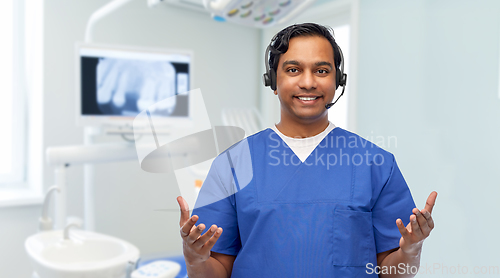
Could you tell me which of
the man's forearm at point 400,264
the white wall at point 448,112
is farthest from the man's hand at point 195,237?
the white wall at point 448,112

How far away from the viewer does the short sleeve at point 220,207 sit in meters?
0.77

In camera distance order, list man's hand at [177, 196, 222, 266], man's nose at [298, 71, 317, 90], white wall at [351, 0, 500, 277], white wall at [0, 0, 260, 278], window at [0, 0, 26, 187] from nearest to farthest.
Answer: man's hand at [177, 196, 222, 266], man's nose at [298, 71, 317, 90], white wall at [351, 0, 500, 277], white wall at [0, 0, 260, 278], window at [0, 0, 26, 187]

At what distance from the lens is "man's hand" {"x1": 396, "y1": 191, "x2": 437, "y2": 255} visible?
62 centimetres

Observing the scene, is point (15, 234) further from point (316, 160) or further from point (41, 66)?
point (316, 160)

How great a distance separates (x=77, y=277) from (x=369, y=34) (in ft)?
5.15

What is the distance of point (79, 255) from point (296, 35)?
1.27 metres

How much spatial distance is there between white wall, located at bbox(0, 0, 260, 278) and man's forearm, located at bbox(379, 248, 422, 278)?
118 centimetres

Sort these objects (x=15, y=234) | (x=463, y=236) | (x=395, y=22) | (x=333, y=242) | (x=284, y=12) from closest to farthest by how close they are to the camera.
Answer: (x=333, y=242)
(x=284, y=12)
(x=463, y=236)
(x=395, y=22)
(x=15, y=234)

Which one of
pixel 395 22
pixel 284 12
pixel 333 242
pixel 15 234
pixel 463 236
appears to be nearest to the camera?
pixel 333 242

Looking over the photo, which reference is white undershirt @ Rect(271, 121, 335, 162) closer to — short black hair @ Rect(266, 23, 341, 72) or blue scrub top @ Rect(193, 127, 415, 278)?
blue scrub top @ Rect(193, 127, 415, 278)

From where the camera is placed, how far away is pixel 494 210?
1.13m

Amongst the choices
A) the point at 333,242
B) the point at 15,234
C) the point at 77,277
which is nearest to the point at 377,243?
the point at 333,242

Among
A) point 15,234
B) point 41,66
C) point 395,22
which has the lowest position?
point 15,234

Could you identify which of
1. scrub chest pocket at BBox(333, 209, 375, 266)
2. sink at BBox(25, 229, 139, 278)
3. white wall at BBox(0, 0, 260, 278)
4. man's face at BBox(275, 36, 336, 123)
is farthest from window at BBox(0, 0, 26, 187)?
scrub chest pocket at BBox(333, 209, 375, 266)
